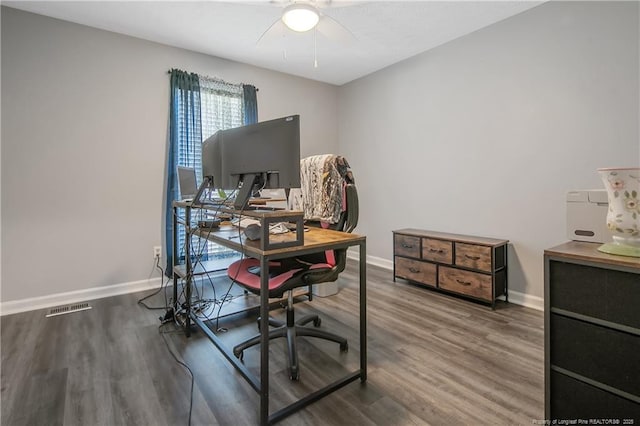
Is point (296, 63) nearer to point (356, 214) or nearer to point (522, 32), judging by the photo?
point (522, 32)

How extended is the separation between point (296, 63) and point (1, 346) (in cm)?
379

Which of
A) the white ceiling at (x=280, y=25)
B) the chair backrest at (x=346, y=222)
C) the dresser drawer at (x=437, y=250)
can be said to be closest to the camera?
the chair backrest at (x=346, y=222)

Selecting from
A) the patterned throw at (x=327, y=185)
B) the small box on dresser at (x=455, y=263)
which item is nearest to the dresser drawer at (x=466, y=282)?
the small box on dresser at (x=455, y=263)

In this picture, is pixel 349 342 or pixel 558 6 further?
pixel 558 6

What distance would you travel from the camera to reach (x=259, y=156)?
1.54m

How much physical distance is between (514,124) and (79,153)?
4.06 meters

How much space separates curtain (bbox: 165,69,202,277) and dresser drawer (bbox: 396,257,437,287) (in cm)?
251

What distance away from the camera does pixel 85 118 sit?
294 centimetres

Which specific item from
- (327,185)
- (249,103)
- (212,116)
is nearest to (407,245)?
(327,185)

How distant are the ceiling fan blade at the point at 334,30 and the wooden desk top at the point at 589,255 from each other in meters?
2.32

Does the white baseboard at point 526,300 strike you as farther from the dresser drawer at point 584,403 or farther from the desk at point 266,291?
the desk at point 266,291

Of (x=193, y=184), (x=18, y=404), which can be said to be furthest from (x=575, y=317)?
(x=193, y=184)

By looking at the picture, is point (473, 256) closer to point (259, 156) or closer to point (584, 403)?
point (584, 403)

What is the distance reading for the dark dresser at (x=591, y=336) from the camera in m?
1.06
